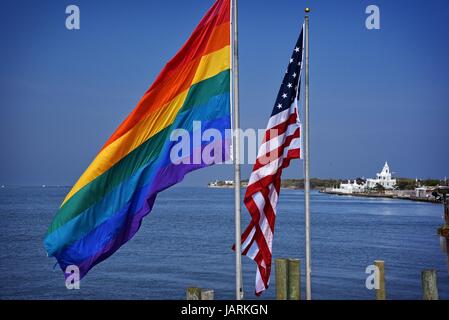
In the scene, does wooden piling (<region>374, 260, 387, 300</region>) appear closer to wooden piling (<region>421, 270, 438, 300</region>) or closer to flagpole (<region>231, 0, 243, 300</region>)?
wooden piling (<region>421, 270, 438, 300</region>)

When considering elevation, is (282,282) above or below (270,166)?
below

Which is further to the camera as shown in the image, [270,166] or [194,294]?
[270,166]

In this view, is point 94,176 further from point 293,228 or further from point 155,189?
point 293,228

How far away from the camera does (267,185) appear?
39.5ft

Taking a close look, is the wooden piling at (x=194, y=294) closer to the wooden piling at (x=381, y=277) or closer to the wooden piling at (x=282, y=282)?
the wooden piling at (x=282, y=282)

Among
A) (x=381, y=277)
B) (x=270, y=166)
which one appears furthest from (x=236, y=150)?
(x=381, y=277)

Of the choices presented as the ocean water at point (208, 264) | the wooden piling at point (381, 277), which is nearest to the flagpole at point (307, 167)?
the wooden piling at point (381, 277)

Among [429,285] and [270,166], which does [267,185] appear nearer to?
[270,166]

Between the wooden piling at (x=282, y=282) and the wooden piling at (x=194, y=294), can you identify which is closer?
the wooden piling at (x=194, y=294)

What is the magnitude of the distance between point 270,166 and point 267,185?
1.22ft

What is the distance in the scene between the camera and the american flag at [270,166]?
1205 cm

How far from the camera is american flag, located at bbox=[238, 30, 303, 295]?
39.5 ft

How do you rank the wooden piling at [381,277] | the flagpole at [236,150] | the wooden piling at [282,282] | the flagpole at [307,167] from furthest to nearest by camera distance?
the wooden piling at [381,277]
the flagpole at [307,167]
the wooden piling at [282,282]
the flagpole at [236,150]
